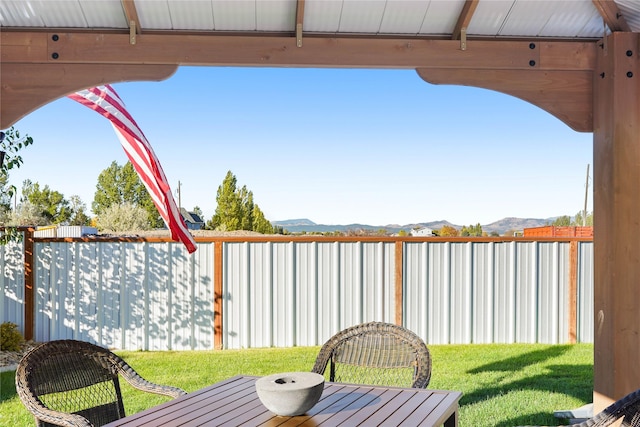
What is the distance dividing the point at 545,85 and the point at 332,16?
1297mm

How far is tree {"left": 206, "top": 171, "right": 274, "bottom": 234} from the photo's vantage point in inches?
1097

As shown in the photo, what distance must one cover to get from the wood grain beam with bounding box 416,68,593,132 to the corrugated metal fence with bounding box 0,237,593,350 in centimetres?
340

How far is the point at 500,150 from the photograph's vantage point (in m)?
23.4

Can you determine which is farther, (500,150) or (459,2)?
(500,150)

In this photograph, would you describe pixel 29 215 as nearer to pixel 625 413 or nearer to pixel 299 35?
pixel 299 35

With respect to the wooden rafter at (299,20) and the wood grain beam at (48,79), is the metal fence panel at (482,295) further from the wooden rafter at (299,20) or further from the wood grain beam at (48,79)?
the wood grain beam at (48,79)

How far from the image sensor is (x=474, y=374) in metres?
5.32

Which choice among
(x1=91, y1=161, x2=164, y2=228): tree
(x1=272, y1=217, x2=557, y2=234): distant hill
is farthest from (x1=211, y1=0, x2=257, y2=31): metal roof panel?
(x1=91, y1=161, x2=164, y2=228): tree

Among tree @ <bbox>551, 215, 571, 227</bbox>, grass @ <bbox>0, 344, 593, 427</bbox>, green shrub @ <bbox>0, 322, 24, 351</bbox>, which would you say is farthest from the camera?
tree @ <bbox>551, 215, 571, 227</bbox>

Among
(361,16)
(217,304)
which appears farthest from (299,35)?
(217,304)

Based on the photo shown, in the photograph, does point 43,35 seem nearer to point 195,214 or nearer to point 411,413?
point 411,413

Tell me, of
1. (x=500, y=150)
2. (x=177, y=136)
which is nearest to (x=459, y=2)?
(x=500, y=150)

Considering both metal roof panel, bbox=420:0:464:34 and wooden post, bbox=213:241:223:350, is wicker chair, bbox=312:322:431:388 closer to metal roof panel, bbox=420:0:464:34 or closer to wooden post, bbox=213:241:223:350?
metal roof panel, bbox=420:0:464:34

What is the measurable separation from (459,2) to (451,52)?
282 mm
